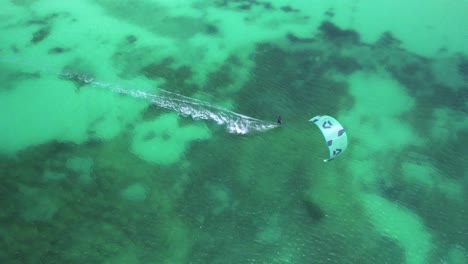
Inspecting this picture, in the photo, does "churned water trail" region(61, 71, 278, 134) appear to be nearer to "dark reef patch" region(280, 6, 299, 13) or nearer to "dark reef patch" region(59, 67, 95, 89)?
"dark reef patch" region(59, 67, 95, 89)

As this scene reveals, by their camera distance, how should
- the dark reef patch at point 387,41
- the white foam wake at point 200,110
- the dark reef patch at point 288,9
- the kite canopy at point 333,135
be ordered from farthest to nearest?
the dark reef patch at point 288,9, the dark reef patch at point 387,41, the white foam wake at point 200,110, the kite canopy at point 333,135

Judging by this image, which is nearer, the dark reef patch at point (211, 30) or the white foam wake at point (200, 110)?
the white foam wake at point (200, 110)

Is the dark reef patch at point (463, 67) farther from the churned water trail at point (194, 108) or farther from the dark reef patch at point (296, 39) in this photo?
the churned water trail at point (194, 108)

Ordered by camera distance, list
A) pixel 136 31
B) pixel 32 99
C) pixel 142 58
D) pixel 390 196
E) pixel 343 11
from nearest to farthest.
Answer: pixel 390 196 → pixel 32 99 → pixel 142 58 → pixel 136 31 → pixel 343 11

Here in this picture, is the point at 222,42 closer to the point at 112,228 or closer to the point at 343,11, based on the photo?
the point at 343,11

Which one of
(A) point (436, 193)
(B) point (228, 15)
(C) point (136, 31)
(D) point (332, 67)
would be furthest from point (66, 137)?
(A) point (436, 193)

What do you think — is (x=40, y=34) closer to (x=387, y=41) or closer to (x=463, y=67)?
(x=387, y=41)

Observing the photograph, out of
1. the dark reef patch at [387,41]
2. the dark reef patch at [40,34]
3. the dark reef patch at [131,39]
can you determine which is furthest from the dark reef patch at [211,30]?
the dark reef patch at [387,41]
